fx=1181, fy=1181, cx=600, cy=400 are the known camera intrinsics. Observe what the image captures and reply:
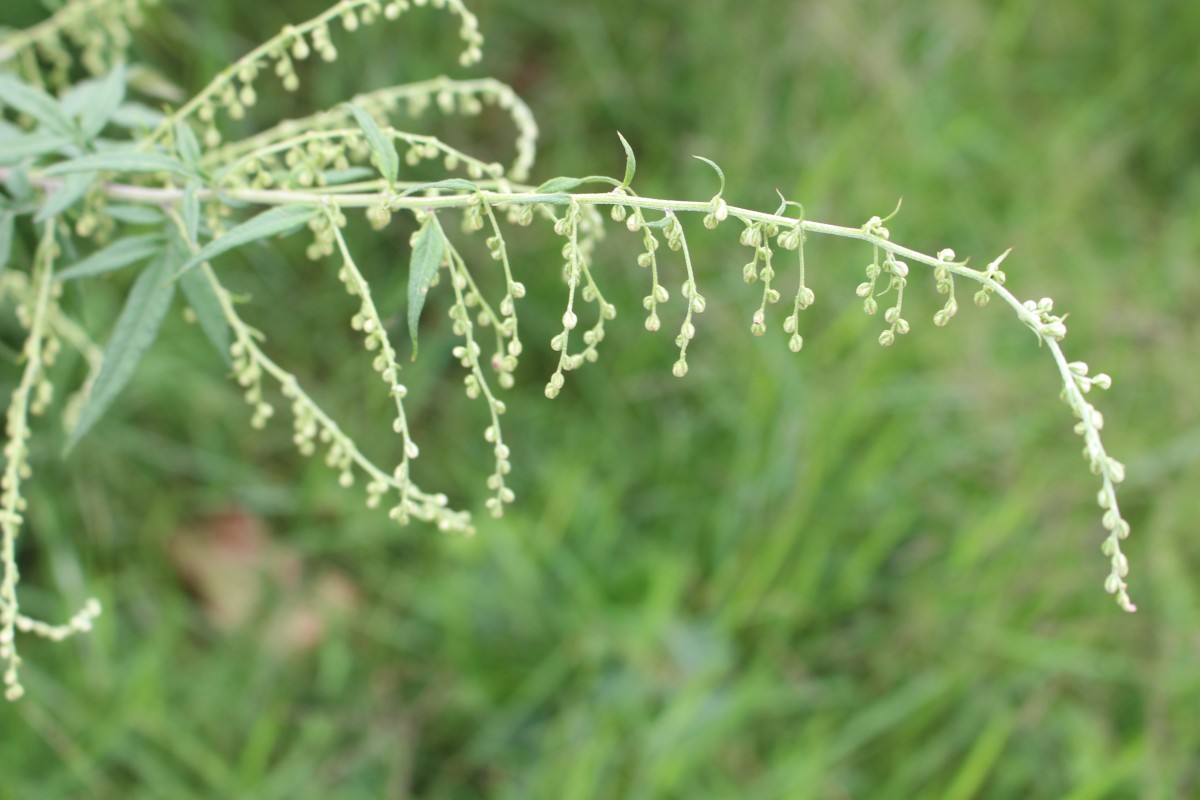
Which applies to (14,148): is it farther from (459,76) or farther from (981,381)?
(981,381)

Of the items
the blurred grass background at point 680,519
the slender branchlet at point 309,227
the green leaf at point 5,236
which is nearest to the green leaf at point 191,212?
the slender branchlet at point 309,227

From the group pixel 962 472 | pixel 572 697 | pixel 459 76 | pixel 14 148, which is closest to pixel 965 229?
pixel 962 472

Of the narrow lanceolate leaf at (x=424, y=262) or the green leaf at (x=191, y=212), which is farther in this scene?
the green leaf at (x=191, y=212)

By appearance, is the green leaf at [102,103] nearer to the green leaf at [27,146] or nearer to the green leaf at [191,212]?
the green leaf at [27,146]

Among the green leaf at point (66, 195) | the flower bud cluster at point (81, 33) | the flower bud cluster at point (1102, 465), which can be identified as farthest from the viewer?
the flower bud cluster at point (81, 33)

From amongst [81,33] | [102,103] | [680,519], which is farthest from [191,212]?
[680,519]

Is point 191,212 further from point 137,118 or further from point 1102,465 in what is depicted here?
point 1102,465
